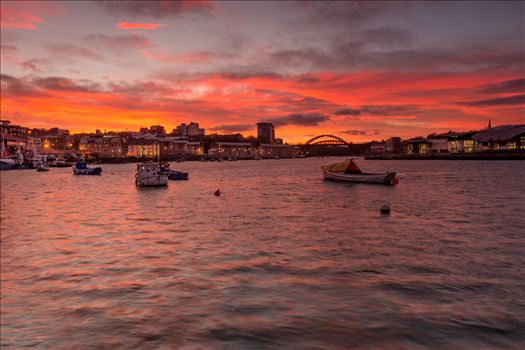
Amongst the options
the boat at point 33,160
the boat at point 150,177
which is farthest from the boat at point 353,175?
the boat at point 33,160

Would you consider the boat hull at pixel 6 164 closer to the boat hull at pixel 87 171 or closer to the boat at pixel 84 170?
the boat at pixel 84 170

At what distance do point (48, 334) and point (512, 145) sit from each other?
19866 cm

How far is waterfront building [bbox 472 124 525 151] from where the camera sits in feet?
558

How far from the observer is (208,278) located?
15.2 m

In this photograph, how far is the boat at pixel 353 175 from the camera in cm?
6053

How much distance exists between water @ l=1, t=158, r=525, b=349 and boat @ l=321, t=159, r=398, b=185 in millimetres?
30307

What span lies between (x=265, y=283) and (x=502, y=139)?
628 ft

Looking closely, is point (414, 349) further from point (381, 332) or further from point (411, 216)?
point (411, 216)

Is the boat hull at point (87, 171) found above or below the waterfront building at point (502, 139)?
below

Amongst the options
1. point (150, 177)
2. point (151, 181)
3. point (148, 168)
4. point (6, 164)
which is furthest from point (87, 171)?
point (6, 164)

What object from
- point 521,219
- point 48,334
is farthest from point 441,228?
point 48,334

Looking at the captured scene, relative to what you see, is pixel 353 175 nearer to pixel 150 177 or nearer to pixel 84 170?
pixel 150 177

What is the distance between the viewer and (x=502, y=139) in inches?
6914

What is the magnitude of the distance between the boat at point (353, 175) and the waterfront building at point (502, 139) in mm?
133201
